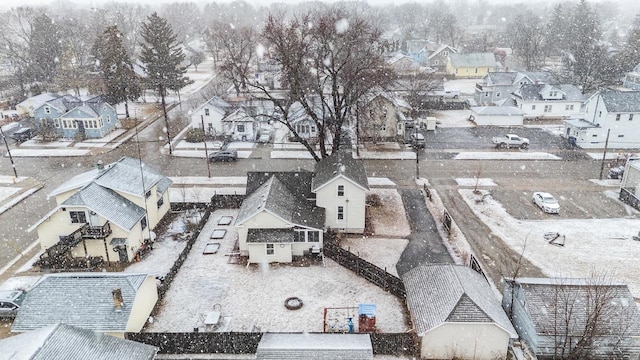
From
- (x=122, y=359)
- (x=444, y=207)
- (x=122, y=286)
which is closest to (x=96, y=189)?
(x=122, y=286)

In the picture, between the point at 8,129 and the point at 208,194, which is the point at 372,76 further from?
the point at 8,129

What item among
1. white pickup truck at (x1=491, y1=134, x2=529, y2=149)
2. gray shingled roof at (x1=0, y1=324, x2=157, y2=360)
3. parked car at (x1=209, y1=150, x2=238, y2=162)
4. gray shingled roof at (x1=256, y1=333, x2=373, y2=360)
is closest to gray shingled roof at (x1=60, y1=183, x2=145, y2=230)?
gray shingled roof at (x1=0, y1=324, x2=157, y2=360)

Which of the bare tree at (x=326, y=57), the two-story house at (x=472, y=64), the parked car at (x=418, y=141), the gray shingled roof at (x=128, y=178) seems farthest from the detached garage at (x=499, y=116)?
the gray shingled roof at (x=128, y=178)

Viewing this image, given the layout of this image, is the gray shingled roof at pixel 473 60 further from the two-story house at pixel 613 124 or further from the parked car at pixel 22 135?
the parked car at pixel 22 135

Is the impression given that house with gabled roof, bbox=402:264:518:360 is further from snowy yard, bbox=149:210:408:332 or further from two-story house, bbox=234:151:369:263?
two-story house, bbox=234:151:369:263

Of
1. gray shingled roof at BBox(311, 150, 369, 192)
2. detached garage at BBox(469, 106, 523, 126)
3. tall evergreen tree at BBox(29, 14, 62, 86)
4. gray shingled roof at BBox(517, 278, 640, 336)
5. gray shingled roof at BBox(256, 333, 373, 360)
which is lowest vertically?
gray shingled roof at BBox(256, 333, 373, 360)

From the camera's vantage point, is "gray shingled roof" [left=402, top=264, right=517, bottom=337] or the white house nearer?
"gray shingled roof" [left=402, top=264, right=517, bottom=337]
